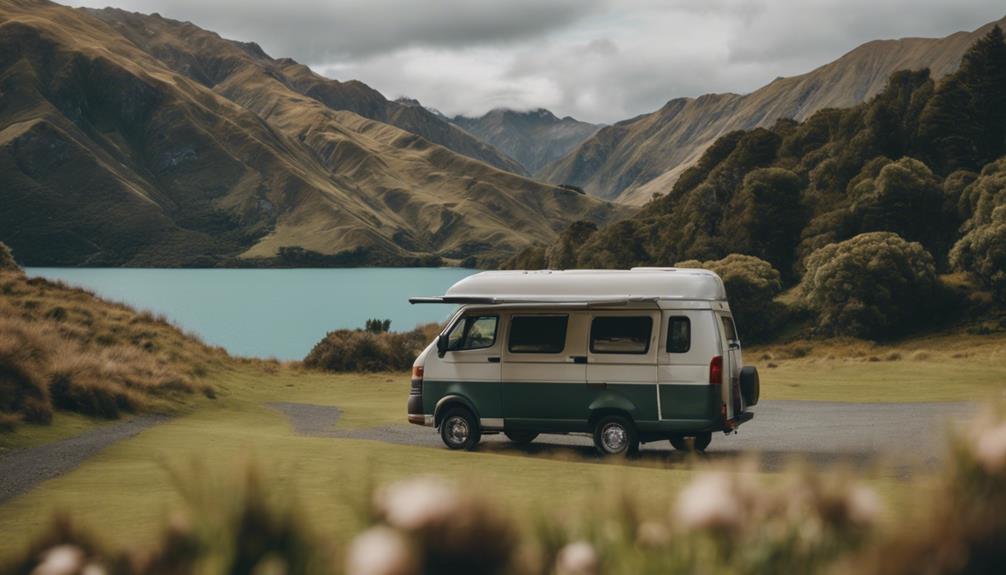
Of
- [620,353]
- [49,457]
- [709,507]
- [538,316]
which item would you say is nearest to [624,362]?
[620,353]

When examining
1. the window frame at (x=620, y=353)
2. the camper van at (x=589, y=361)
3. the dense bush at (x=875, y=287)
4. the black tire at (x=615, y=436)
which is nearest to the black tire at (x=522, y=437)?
the camper van at (x=589, y=361)

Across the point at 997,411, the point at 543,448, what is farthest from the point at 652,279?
the point at 997,411

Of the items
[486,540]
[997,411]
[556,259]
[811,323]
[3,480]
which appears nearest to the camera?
[486,540]

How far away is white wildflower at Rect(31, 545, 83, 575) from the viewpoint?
292 cm

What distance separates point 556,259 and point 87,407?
7043 centimetres

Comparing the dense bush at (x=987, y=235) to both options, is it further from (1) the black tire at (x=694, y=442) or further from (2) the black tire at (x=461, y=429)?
(2) the black tire at (x=461, y=429)

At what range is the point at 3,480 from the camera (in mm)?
13297

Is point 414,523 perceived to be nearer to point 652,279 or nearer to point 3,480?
point 3,480

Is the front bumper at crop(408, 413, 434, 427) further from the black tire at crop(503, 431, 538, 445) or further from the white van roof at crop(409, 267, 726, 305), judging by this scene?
the white van roof at crop(409, 267, 726, 305)

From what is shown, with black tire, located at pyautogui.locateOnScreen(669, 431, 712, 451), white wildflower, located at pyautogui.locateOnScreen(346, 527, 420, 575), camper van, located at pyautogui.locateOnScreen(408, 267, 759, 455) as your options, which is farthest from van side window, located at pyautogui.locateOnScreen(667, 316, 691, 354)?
white wildflower, located at pyautogui.locateOnScreen(346, 527, 420, 575)

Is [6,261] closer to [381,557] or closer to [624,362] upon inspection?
[624,362]

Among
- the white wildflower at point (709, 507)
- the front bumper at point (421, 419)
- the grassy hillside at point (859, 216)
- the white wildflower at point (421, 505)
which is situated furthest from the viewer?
the grassy hillside at point (859, 216)

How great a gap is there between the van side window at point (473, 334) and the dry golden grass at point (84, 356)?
833 centimetres

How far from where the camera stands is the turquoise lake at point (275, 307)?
256ft
